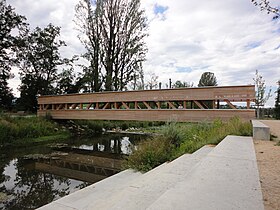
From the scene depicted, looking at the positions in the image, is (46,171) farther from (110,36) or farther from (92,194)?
(110,36)

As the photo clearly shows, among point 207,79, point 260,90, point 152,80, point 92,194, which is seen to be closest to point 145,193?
point 92,194

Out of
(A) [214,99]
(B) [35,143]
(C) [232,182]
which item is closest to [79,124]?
(B) [35,143]

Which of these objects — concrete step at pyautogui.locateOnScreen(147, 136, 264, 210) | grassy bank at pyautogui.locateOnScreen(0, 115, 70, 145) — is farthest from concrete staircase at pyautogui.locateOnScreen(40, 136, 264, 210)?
grassy bank at pyautogui.locateOnScreen(0, 115, 70, 145)

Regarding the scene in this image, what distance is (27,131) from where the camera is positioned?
37.2ft

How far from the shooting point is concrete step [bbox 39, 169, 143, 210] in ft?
10.8

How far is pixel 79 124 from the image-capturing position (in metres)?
15.2

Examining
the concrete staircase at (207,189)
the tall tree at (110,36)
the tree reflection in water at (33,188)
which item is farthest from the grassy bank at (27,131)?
the concrete staircase at (207,189)

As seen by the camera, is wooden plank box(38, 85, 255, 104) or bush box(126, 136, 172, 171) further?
wooden plank box(38, 85, 255, 104)

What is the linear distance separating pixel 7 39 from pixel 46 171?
13.4m

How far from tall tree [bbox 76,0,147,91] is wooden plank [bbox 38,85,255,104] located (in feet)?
21.3

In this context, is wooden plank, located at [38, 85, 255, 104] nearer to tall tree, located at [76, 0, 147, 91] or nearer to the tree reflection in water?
the tree reflection in water

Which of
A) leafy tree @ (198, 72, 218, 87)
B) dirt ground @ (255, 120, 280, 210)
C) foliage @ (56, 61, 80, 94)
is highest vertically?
leafy tree @ (198, 72, 218, 87)

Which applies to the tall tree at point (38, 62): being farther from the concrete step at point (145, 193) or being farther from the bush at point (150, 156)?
the concrete step at point (145, 193)

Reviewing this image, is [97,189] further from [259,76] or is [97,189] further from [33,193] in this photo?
[259,76]
